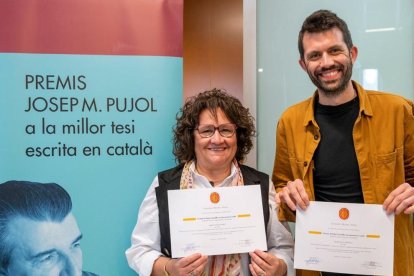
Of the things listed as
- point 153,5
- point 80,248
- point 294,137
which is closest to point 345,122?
point 294,137

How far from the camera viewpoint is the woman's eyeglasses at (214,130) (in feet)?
5.51

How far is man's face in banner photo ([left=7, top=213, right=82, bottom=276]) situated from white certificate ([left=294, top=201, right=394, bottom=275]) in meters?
1.07

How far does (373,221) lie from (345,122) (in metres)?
A: 0.43

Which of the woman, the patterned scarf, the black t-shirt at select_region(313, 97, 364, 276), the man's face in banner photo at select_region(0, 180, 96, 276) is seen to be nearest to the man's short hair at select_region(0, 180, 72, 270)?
the man's face in banner photo at select_region(0, 180, 96, 276)

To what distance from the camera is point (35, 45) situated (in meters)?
1.83

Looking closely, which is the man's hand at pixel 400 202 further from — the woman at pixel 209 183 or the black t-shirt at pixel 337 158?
the woman at pixel 209 183

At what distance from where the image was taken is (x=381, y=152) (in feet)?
5.29

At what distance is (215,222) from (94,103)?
83cm

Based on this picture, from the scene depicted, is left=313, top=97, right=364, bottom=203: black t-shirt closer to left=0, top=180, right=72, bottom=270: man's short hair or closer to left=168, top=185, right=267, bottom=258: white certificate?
left=168, top=185, right=267, bottom=258: white certificate

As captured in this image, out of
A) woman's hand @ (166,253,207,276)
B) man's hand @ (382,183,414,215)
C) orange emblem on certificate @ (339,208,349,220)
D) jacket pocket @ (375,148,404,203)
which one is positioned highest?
jacket pocket @ (375,148,404,203)

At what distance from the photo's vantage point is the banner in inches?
71.7

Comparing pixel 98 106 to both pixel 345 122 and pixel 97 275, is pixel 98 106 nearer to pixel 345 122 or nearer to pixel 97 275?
pixel 97 275

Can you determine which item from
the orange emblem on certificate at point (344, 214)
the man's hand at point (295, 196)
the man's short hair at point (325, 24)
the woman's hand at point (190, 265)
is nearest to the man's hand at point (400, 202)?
the orange emblem on certificate at point (344, 214)

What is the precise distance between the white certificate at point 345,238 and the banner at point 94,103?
77 cm
